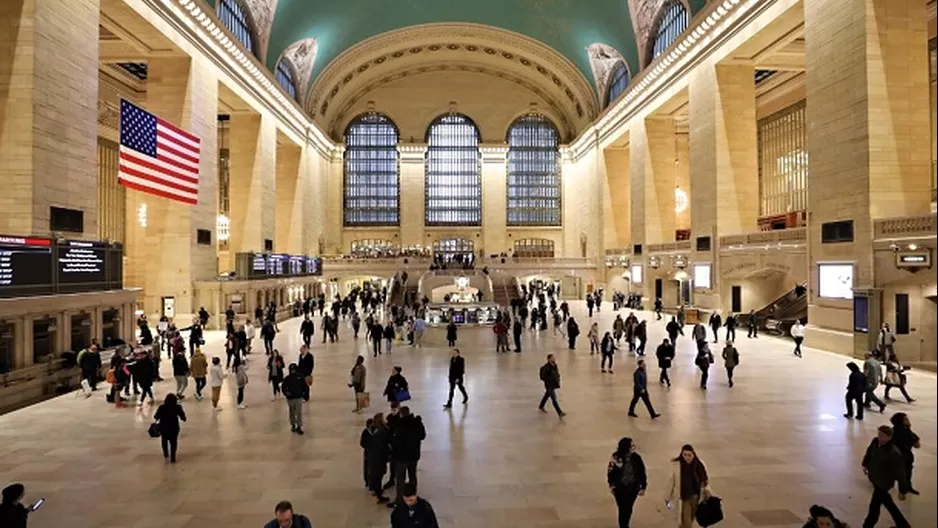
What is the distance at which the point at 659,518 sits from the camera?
532 cm

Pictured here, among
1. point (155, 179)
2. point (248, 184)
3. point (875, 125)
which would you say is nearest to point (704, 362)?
point (875, 125)

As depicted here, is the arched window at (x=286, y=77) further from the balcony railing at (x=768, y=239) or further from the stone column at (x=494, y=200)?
the balcony railing at (x=768, y=239)

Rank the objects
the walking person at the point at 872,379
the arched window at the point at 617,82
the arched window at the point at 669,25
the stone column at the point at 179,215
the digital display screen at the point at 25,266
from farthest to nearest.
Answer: the arched window at the point at 617,82
the arched window at the point at 669,25
the stone column at the point at 179,215
the digital display screen at the point at 25,266
the walking person at the point at 872,379

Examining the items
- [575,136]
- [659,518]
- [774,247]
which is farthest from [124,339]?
[575,136]

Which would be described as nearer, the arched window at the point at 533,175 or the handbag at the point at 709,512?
the handbag at the point at 709,512

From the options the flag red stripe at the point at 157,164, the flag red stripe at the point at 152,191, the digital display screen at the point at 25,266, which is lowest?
the digital display screen at the point at 25,266

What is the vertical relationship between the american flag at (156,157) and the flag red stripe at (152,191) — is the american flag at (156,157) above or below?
above

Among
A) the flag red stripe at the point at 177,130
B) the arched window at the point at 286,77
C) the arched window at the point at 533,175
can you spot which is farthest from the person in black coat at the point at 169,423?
the arched window at the point at 533,175

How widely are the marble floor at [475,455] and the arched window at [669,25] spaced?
65.5 ft

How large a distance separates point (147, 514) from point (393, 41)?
1526 inches

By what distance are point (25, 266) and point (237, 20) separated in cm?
1937

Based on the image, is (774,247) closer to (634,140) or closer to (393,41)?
(634,140)

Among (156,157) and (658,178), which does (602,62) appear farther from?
(156,157)

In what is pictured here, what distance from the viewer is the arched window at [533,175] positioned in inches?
1918
